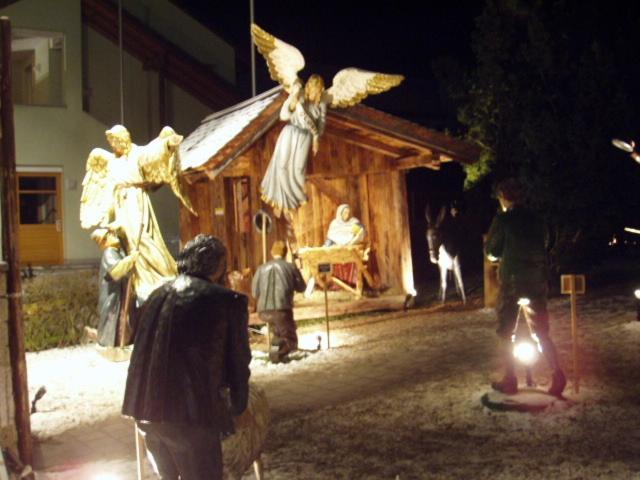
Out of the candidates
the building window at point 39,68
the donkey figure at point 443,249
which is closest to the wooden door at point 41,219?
the building window at point 39,68

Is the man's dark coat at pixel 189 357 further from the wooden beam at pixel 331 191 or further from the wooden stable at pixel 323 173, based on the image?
the wooden beam at pixel 331 191

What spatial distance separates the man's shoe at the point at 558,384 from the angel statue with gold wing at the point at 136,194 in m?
4.96

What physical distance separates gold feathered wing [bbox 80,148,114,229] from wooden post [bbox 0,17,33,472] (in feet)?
14.2

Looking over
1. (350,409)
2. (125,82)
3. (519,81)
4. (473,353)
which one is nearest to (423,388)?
(350,409)

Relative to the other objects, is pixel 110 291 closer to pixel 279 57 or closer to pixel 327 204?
pixel 279 57

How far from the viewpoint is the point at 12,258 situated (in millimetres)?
5617

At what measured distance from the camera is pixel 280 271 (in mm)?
10094

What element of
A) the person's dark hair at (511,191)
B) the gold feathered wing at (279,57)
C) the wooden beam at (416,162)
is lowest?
the person's dark hair at (511,191)

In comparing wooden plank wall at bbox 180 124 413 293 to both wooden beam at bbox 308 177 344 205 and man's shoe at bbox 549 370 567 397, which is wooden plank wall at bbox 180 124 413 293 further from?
man's shoe at bbox 549 370 567 397

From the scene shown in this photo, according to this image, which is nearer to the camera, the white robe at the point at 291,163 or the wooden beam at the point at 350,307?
the white robe at the point at 291,163

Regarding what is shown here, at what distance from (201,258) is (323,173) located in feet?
33.4

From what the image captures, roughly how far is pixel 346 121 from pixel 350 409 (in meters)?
6.83

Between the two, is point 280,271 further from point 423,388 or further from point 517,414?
point 517,414

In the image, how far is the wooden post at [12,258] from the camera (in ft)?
18.4
